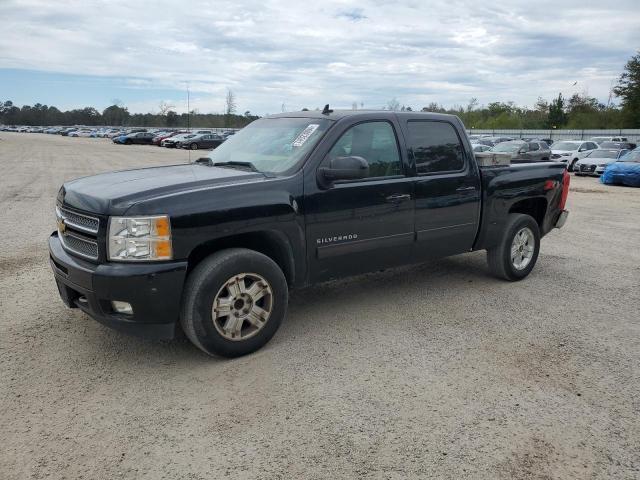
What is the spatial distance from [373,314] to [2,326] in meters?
3.23

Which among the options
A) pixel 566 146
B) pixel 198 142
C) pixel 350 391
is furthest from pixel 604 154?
pixel 198 142

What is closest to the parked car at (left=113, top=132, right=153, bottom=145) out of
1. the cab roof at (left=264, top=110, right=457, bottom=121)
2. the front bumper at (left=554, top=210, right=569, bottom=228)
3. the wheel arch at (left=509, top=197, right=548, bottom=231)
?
the cab roof at (left=264, top=110, right=457, bottom=121)

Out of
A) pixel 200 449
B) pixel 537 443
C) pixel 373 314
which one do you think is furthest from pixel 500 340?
pixel 200 449

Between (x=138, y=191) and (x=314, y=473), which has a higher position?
(x=138, y=191)

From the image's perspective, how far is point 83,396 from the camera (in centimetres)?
348

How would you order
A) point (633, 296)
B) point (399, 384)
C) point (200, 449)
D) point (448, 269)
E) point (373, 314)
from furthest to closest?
point (448, 269), point (633, 296), point (373, 314), point (399, 384), point (200, 449)

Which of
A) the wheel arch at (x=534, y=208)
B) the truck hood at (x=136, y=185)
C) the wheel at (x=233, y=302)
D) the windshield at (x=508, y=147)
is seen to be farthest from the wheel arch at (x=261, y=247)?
the windshield at (x=508, y=147)

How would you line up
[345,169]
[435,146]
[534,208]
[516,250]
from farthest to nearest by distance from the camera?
[534,208], [516,250], [435,146], [345,169]

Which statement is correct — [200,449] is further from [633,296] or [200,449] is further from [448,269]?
[633,296]

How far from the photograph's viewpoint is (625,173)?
18.5 meters

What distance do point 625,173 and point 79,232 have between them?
62.9ft

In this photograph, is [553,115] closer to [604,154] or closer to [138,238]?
[604,154]

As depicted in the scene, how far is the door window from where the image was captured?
4.64 metres

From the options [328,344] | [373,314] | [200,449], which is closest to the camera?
[200,449]
